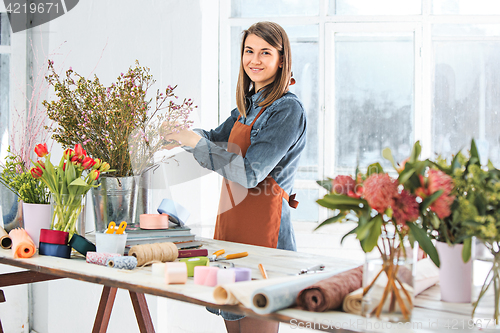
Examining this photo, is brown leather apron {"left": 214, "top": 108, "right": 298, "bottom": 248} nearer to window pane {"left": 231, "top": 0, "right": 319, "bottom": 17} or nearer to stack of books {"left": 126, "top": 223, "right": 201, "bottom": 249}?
stack of books {"left": 126, "top": 223, "right": 201, "bottom": 249}

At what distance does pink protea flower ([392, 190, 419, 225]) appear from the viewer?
2.68 feet

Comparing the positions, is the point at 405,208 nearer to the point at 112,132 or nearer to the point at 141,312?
the point at 112,132

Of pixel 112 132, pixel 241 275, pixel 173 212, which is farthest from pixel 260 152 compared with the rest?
pixel 241 275

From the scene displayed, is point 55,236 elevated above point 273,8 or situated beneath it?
situated beneath

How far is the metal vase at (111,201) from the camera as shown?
1.48 meters

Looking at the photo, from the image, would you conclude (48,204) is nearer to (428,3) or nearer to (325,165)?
(325,165)

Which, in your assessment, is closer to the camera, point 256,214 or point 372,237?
point 372,237

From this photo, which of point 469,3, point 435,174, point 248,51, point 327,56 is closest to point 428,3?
point 469,3

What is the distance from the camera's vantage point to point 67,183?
1375mm

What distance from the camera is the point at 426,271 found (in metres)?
1.05

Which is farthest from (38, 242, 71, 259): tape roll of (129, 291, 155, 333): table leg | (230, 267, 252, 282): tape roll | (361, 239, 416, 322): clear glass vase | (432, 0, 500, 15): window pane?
(432, 0, 500, 15): window pane

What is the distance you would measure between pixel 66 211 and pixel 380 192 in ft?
3.32

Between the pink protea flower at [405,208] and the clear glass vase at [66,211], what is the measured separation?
3.26 ft

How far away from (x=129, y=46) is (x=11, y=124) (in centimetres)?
90
